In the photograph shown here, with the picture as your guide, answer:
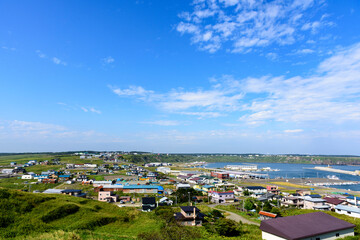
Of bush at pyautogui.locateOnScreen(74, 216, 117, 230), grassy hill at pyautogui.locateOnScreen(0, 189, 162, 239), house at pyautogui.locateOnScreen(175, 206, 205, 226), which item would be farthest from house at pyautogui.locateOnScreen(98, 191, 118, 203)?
house at pyautogui.locateOnScreen(175, 206, 205, 226)

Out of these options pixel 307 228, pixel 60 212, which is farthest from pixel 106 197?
pixel 307 228

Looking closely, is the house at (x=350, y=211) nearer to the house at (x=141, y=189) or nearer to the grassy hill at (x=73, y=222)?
the grassy hill at (x=73, y=222)

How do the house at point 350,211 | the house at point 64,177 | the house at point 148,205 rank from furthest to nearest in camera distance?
the house at point 64,177 → the house at point 148,205 → the house at point 350,211

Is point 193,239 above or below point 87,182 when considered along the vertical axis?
above

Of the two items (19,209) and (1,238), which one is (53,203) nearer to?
(19,209)

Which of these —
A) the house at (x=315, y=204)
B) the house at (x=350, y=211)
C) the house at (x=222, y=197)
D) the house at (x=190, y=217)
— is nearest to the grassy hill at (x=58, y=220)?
the house at (x=190, y=217)

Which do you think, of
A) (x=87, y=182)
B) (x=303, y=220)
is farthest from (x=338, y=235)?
(x=87, y=182)

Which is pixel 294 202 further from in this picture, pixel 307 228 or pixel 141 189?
pixel 141 189
